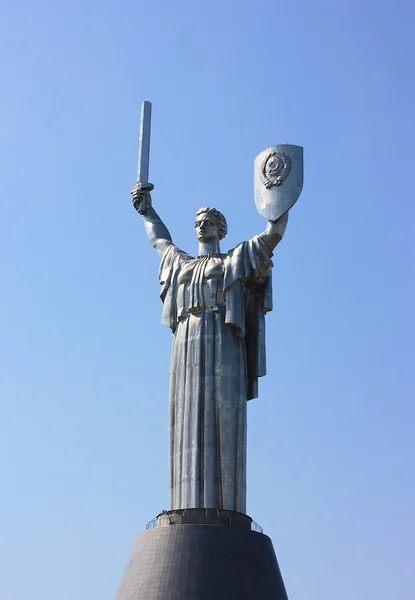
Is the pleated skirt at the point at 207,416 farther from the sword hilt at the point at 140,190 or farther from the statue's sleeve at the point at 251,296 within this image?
the sword hilt at the point at 140,190

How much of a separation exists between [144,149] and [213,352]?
15.8 feet

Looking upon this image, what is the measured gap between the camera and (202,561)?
13680mm

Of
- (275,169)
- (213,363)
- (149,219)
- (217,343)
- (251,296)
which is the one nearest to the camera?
(213,363)

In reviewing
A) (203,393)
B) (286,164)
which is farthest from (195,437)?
(286,164)

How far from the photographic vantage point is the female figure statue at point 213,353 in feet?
49.4

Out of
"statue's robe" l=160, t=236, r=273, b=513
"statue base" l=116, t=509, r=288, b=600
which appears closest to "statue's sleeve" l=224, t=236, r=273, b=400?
"statue's robe" l=160, t=236, r=273, b=513

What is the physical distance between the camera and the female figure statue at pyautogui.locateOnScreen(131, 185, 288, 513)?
49.4ft

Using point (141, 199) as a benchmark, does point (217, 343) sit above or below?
below

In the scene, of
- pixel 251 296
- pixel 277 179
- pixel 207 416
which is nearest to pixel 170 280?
pixel 251 296

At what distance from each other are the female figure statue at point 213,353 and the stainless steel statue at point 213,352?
0.02m

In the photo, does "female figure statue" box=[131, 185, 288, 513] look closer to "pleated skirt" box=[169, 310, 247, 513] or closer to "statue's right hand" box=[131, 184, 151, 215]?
"pleated skirt" box=[169, 310, 247, 513]

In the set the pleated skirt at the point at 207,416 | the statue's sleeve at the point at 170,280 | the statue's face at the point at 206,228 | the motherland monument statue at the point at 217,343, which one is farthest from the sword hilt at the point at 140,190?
the pleated skirt at the point at 207,416

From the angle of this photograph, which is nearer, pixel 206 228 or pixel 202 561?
pixel 202 561

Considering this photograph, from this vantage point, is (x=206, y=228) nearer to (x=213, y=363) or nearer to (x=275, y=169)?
(x=275, y=169)
